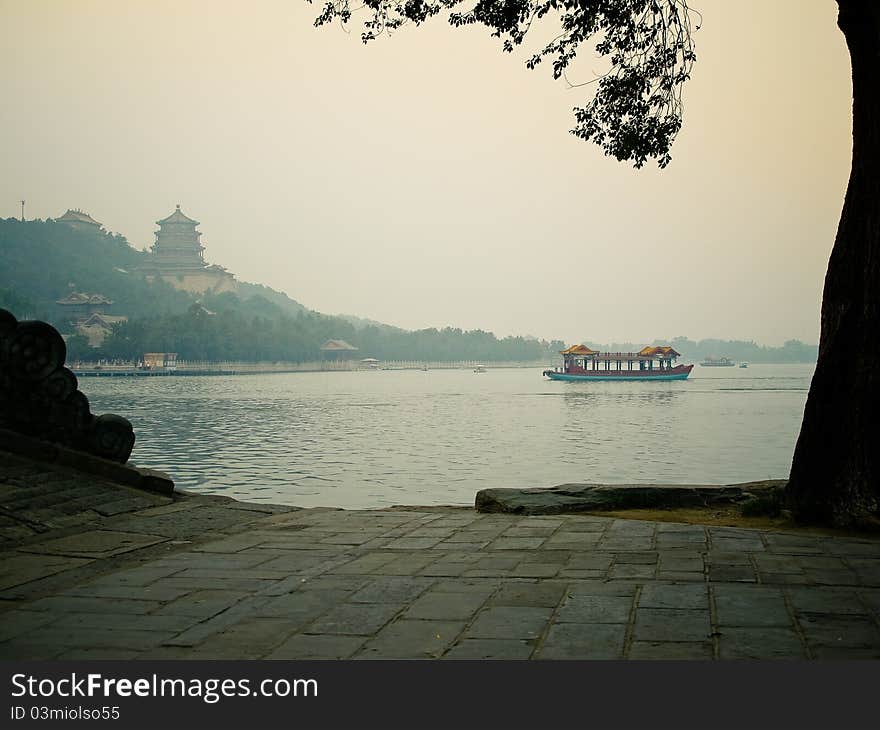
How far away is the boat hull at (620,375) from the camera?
76181 mm

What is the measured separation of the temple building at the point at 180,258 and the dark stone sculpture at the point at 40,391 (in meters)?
96.6

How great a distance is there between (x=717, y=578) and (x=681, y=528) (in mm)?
1359

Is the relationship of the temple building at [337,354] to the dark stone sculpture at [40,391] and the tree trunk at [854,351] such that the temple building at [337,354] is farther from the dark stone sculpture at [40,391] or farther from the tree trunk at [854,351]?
the tree trunk at [854,351]

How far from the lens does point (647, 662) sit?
2475mm

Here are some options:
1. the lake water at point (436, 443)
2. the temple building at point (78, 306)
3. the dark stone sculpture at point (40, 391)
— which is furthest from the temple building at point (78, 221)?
the dark stone sculpture at point (40, 391)

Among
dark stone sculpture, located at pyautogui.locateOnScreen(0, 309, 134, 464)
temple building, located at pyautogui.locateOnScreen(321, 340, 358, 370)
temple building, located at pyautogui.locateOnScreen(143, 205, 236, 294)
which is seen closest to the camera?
dark stone sculpture, located at pyautogui.locateOnScreen(0, 309, 134, 464)

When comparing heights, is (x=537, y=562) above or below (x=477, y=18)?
below

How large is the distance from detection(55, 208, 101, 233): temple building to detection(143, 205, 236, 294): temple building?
7.80 m

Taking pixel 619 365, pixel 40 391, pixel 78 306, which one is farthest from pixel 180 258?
pixel 40 391

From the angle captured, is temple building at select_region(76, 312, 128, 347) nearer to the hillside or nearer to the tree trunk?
the hillside

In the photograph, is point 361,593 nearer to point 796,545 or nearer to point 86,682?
point 86,682

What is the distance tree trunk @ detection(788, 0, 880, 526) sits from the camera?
17.0ft

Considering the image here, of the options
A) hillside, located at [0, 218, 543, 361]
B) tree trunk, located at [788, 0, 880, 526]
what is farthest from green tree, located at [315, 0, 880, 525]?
hillside, located at [0, 218, 543, 361]

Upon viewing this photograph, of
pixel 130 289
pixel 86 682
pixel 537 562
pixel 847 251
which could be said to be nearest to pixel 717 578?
pixel 537 562
